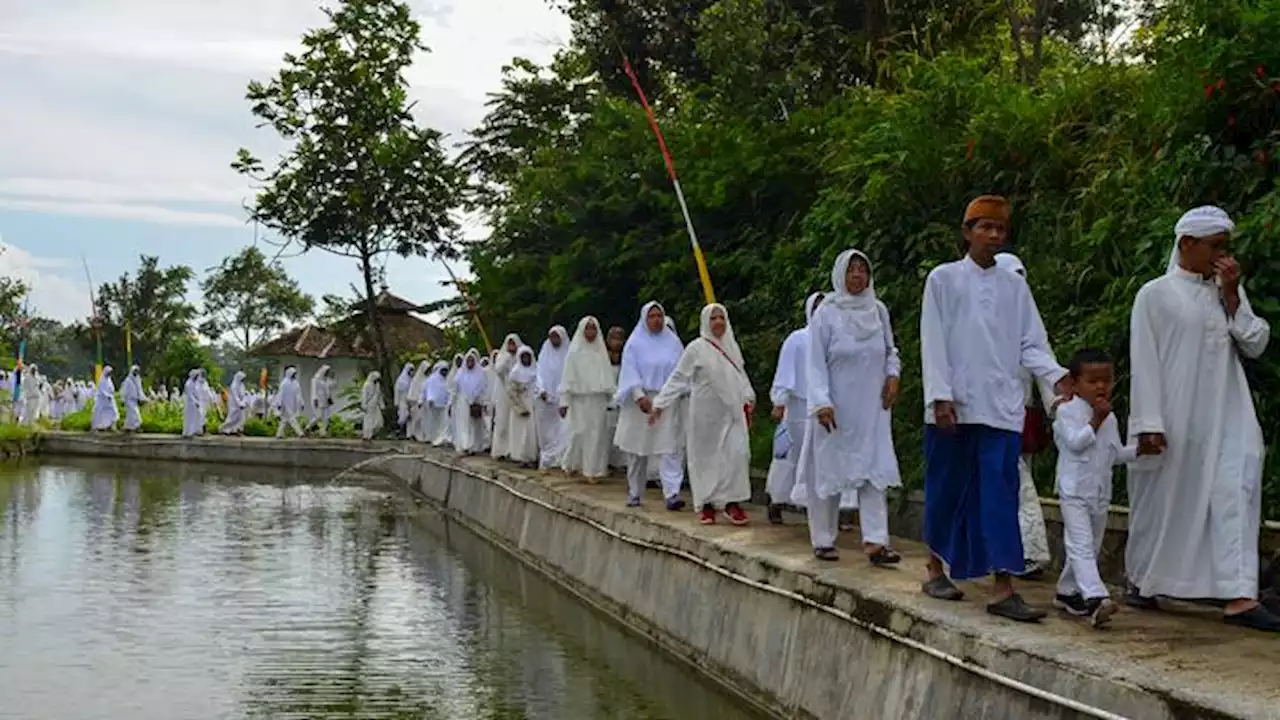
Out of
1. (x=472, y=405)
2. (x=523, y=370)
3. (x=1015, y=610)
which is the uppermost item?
(x=523, y=370)

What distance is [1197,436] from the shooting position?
6.55m

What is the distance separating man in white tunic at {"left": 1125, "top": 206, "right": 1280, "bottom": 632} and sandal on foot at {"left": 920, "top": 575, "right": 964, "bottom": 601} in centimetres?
85

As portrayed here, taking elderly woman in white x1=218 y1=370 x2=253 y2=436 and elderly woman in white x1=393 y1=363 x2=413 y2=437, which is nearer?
elderly woman in white x1=393 y1=363 x2=413 y2=437

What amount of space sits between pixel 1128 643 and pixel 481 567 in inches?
372

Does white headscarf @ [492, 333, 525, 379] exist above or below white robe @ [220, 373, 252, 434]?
above

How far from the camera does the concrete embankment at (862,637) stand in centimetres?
526

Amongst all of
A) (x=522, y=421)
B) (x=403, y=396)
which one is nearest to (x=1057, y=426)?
(x=522, y=421)

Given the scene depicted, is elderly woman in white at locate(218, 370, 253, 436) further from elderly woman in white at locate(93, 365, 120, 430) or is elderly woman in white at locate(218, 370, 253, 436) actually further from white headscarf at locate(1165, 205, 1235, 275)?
white headscarf at locate(1165, 205, 1235, 275)

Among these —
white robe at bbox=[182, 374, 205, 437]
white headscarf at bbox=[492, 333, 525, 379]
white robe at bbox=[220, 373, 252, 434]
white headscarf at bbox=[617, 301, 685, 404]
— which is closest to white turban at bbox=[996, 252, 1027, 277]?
white headscarf at bbox=[617, 301, 685, 404]

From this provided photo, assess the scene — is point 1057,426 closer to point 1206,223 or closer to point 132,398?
point 1206,223

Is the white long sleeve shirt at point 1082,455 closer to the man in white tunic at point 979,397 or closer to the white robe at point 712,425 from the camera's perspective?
the man in white tunic at point 979,397

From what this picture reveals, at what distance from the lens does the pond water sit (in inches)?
328

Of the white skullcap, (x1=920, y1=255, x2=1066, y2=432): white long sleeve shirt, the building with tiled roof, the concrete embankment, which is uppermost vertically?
the building with tiled roof

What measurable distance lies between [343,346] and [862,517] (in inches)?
1674
